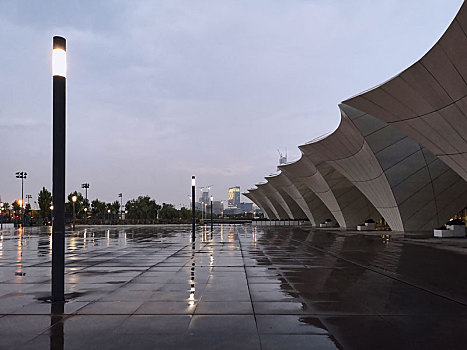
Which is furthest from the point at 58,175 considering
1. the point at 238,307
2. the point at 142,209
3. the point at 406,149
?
the point at 142,209

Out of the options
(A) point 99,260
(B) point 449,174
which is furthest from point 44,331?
(B) point 449,174

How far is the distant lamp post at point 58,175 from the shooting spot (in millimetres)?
9116

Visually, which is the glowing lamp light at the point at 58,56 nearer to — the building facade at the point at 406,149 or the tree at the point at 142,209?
the building facade at the point at 406,149

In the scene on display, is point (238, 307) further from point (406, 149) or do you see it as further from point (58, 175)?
point (406, 149)

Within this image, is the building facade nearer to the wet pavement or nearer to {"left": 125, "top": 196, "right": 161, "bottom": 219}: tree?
the wet pavement

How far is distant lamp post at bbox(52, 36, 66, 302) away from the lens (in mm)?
9116

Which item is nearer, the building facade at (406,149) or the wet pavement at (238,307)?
the wet pavement at (238,307)

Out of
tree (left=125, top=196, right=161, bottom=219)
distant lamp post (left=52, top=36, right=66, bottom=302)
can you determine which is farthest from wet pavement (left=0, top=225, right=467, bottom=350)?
tree (left=125, top=196, right=161, bottom=219)

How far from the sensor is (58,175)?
9.38 m

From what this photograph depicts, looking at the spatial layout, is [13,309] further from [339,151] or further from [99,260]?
[339,151]

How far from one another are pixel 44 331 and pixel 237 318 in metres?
3.15

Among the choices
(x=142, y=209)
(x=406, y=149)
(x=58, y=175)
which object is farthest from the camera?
(x=142, y=209)

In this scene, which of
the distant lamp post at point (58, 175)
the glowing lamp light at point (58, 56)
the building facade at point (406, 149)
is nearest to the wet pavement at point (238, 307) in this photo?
the distant lamp post at point (58, 175)

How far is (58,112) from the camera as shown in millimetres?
9586
